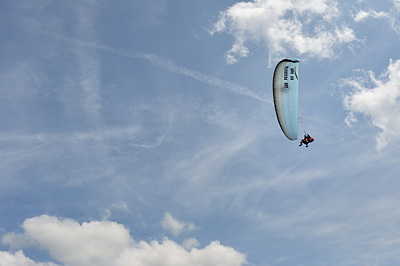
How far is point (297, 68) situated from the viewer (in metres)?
81.5

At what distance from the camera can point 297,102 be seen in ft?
278

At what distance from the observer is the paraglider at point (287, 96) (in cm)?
8062

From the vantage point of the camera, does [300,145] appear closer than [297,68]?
No

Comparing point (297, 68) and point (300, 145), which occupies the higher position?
point (297, 68)

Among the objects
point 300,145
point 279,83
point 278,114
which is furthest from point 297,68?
point 300,145

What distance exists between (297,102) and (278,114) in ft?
14.4

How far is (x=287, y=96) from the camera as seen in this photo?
84.0 metres

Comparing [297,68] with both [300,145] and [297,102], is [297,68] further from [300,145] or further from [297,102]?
[300,145]

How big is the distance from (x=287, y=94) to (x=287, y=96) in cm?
42

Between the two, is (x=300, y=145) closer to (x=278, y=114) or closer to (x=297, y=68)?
(x=278, y=114)

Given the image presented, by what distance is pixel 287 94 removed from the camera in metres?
83.8

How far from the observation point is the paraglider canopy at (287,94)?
264 feet

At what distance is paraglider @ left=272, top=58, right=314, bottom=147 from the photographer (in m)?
80.6

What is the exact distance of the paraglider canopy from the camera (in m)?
80.5
